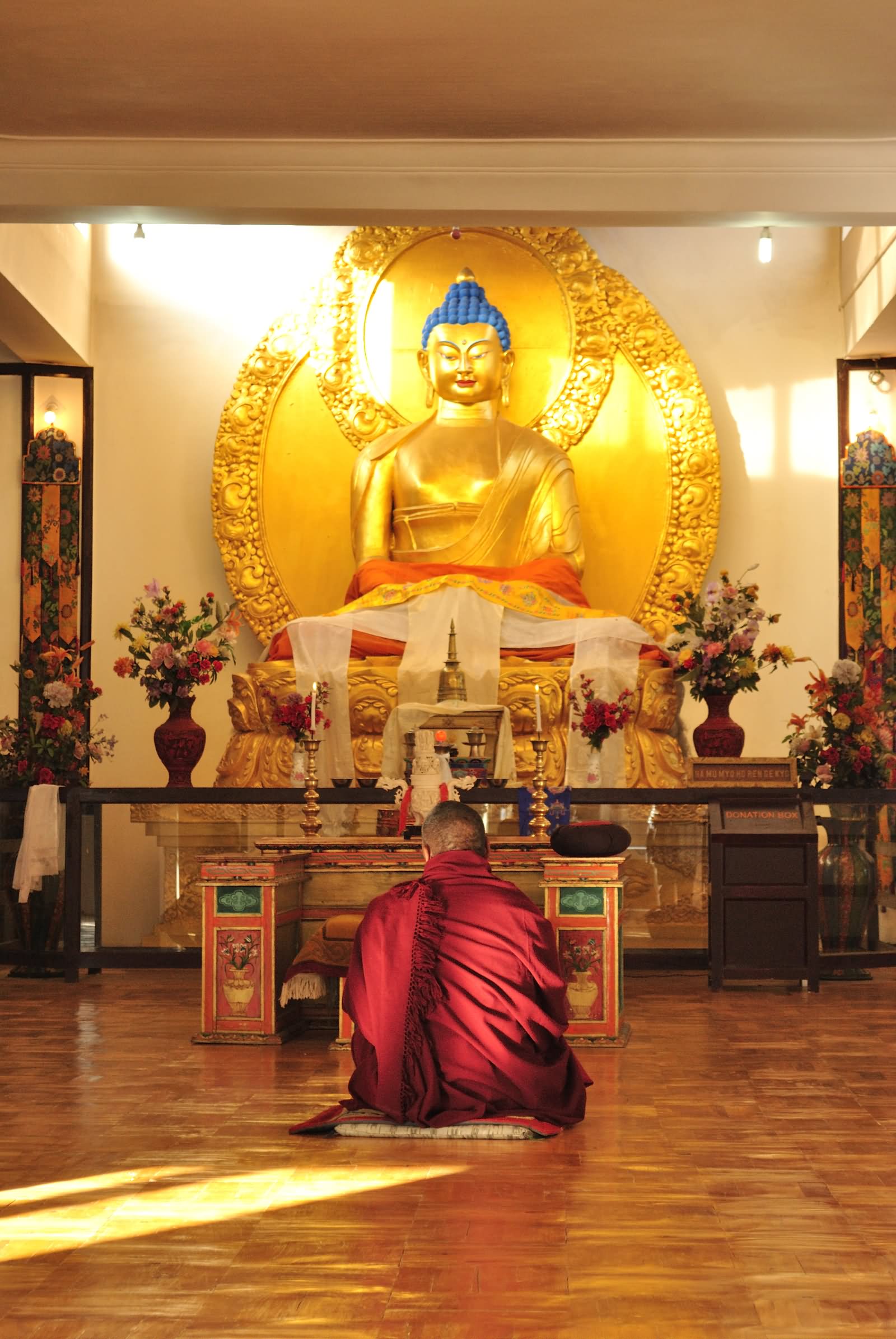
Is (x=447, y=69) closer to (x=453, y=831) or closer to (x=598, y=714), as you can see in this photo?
(x=453, y=831)

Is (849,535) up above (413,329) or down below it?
below

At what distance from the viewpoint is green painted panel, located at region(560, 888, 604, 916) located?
475cm

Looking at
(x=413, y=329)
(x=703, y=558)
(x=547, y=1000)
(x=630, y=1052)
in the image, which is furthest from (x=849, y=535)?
(x=547, y=1000)

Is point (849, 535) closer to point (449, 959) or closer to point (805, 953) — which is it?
point (805, 953)

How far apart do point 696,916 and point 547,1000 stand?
9.25ft

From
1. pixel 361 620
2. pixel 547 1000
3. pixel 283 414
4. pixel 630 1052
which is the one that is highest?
pixel 283 414

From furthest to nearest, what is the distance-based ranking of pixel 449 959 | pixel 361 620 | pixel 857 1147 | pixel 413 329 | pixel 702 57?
pixel 413 329
pixel 361 620
pixel 702 57
pixel 449 959
pixel 857 1147

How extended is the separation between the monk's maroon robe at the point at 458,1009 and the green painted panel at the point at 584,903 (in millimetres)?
1146

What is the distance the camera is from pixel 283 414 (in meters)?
9.16

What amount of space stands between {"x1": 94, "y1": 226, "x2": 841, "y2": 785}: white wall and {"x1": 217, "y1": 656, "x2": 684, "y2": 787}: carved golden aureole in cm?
132

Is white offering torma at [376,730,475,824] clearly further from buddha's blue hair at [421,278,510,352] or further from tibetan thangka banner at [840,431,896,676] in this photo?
buddha's blue hair at [421,278,510,352]

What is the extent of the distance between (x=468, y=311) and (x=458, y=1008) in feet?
20.8

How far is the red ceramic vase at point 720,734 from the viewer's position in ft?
23.7

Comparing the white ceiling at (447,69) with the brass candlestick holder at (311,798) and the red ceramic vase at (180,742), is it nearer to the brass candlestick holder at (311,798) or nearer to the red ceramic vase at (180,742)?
the brass candlestick holder at (311,798)
